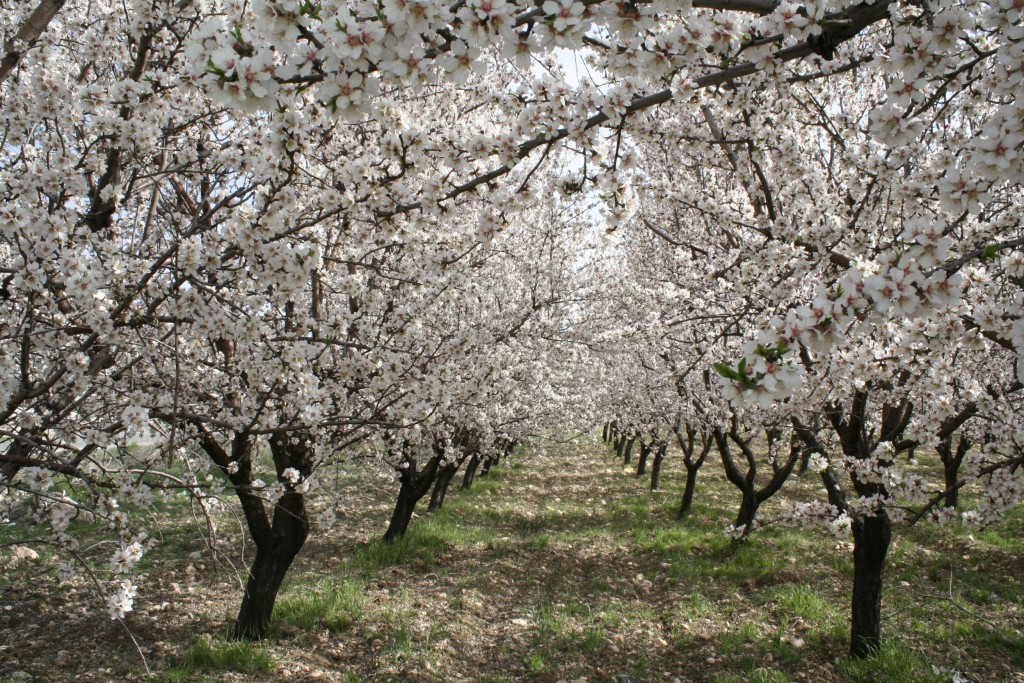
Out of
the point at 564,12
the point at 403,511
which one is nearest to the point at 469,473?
the point at 403,511

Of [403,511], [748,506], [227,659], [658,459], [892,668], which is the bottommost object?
[227,659]

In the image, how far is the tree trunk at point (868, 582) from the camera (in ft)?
19.7

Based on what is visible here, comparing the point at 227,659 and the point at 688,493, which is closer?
the point at 227,659

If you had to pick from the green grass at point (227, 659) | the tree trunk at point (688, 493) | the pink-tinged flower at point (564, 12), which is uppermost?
the pink-tinged flower at point (564, 12)

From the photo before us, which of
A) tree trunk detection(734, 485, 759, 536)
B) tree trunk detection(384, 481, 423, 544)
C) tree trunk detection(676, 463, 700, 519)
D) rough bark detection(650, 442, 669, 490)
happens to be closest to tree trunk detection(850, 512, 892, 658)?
tree trunk detection(734, 485, 759, 536)

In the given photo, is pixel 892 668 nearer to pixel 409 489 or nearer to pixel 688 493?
pixel 409 489

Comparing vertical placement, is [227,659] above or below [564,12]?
below

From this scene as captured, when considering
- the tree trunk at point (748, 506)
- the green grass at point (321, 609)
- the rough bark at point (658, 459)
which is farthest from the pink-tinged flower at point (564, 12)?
the rough bark at point (658, 459)

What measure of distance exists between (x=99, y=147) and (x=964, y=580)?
35.3 ft

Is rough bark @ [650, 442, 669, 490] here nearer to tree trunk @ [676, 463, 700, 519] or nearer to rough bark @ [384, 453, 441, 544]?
tree trunk @ [676, 463, 700, 519]

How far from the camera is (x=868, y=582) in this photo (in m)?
6.11

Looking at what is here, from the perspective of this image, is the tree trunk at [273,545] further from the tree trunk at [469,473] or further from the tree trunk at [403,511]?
the tree trunk at [469,473]

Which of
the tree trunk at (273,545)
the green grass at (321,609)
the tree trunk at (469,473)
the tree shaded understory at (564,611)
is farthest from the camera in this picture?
the tree trunk at (469,473)

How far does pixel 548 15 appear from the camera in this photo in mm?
2088
